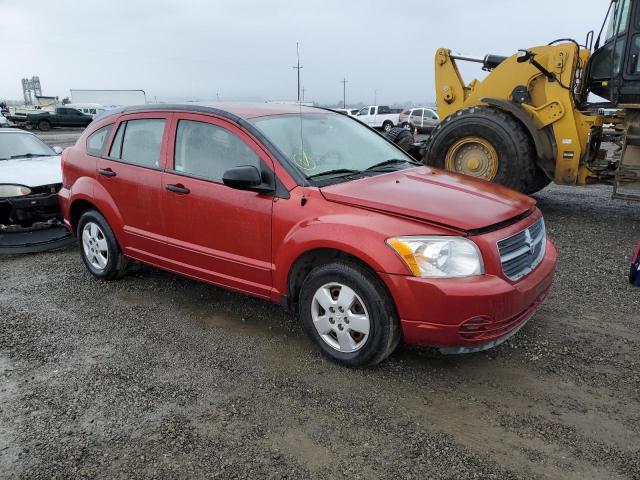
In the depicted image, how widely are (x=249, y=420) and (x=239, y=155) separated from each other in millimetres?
1953

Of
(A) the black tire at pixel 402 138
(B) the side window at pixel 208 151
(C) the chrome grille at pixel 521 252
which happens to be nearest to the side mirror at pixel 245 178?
(B) the side window at pixel 208 151

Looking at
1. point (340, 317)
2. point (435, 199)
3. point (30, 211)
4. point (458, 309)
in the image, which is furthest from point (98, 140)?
point (458, 309)

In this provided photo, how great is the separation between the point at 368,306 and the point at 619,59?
19.6 ft

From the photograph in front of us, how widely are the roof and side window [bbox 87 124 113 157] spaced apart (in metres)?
0.35

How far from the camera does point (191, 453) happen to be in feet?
8.81

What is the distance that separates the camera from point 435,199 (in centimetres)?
333

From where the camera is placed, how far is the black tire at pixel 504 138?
7352 millimetres

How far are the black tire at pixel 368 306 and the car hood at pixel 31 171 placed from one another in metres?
4.79

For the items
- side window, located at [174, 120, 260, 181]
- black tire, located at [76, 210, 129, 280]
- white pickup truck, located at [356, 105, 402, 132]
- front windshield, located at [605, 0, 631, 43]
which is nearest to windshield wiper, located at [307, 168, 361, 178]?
side window, located at [174, 120, 260, 181]

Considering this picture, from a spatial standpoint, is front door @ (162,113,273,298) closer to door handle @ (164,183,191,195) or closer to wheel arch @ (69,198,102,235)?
door handle @ (164,183,191,195)

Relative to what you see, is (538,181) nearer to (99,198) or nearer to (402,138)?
(402,138)

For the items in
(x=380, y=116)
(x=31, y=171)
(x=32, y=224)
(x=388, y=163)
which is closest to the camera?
(x=388, y=163)

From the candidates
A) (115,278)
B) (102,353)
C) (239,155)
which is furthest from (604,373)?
(115,278)

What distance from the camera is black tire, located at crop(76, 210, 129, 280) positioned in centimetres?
494
